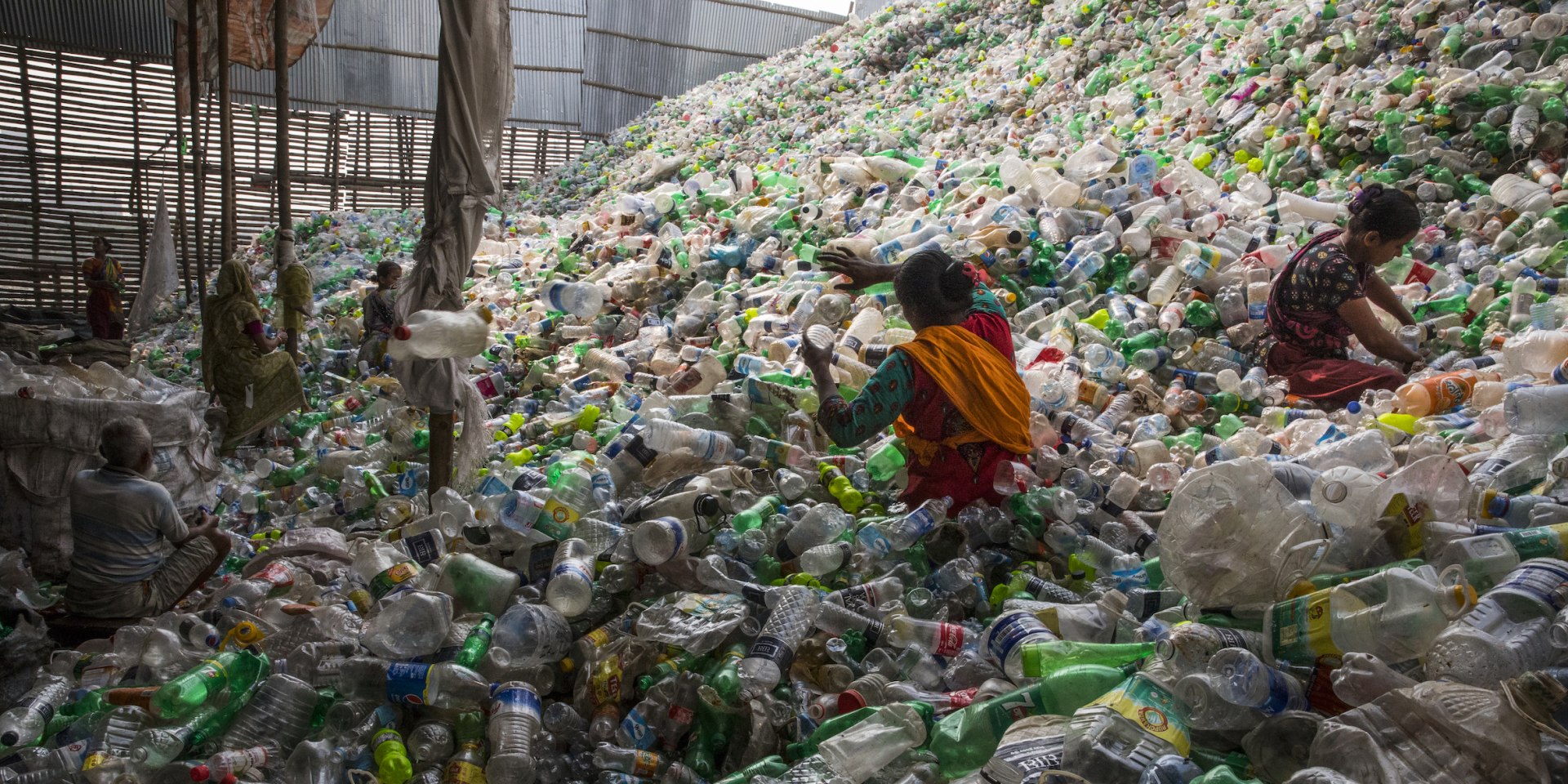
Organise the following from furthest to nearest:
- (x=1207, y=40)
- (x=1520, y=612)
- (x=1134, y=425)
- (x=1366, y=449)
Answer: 1. (x=1207, y=40)
2. (x=1134, y=425)
3. (x=1366, y=449)
4. (x=1520, y=612)

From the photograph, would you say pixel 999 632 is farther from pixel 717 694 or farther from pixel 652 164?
pixel 652 164

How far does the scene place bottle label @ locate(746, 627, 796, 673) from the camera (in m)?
2.23

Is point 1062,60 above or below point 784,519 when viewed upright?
above

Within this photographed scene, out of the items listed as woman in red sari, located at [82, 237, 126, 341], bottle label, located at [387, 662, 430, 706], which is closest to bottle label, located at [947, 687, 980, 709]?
bottle label, located at [387, 662, 430, 706]

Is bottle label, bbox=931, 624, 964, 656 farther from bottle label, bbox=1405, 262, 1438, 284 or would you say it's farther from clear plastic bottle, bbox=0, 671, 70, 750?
bottle label, bbox=1405, 262, 1438, 284

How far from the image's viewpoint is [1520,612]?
5.36ft

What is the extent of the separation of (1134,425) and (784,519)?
1410mm

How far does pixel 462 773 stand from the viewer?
2.04 metres

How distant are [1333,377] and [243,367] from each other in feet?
15.8

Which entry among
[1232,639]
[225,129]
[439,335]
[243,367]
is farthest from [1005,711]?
[225,129]

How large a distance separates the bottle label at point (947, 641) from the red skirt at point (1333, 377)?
1823mm

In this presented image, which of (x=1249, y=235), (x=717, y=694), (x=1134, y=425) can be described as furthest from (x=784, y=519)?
(x=1249, y=235)

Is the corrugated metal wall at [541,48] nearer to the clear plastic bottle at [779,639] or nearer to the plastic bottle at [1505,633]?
the clear plastic bottle at [779,639]

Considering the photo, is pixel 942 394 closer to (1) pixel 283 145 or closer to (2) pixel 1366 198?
(2) pixel 1366 198
